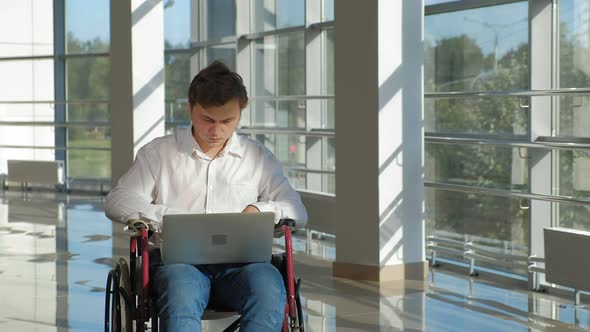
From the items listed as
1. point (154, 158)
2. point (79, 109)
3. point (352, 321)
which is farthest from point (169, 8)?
point (154, 158)

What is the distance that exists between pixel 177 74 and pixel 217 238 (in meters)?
11.6

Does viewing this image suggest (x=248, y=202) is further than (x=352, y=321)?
No

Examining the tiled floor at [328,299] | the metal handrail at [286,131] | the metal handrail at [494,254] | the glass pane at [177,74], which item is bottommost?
the tiled floor at [328,299]

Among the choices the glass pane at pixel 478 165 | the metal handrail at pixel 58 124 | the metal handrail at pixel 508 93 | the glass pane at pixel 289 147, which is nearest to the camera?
the metal handrail at pixel 508 93

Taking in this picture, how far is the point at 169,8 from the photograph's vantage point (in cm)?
1545

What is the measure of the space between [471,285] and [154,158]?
13.4ft

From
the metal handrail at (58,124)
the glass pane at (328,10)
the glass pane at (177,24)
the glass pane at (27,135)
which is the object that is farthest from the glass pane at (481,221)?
the glass pane at (27,135)

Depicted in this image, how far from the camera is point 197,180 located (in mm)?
4160

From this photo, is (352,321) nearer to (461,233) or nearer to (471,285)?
(471,285)

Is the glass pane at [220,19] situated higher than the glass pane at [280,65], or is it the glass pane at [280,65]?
the glass pane at [220,19]

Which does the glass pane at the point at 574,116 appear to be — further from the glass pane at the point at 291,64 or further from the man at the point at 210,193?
the glass pane at the point at 291,64

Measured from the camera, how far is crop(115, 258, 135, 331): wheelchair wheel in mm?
3855

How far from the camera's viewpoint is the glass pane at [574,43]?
291 inches

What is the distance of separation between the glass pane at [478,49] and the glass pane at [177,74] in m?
6.46
